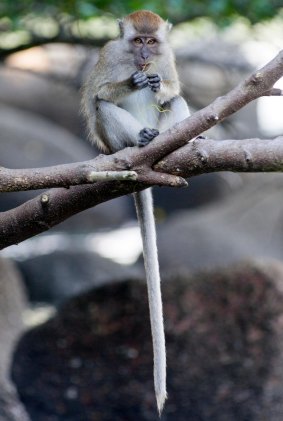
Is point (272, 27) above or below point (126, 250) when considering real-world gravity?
above

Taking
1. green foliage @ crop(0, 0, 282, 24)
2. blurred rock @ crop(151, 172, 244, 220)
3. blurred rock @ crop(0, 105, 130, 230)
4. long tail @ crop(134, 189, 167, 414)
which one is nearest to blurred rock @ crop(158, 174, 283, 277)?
blurred rock @ crop(0, 105, 130, 230)

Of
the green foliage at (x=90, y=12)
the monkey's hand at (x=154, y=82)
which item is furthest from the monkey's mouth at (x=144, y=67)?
the green foliage at (x=90, y=12)

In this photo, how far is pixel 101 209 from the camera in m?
14.8

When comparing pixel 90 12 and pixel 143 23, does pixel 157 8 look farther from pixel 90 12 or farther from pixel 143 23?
pixel 143 23

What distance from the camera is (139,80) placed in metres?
5.43

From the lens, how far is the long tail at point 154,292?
459 cm

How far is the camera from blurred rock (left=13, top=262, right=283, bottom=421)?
7023mm

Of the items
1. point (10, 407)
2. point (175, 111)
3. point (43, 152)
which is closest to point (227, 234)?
point (43, 152)

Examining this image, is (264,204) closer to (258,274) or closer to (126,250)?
(126,250)

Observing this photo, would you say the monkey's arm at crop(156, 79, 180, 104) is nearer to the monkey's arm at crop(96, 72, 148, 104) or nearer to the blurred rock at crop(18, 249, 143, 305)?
the monkey's arm at crop(96, 72, 148, 104)

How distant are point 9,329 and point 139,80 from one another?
3242mm

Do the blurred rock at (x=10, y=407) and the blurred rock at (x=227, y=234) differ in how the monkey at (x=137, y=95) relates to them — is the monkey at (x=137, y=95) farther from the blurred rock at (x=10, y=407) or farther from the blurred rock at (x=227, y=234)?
the blurred rock at (x=227, y=234)

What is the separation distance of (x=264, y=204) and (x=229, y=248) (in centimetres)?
139

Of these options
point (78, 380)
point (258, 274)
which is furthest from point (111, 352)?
point (258, 274)
